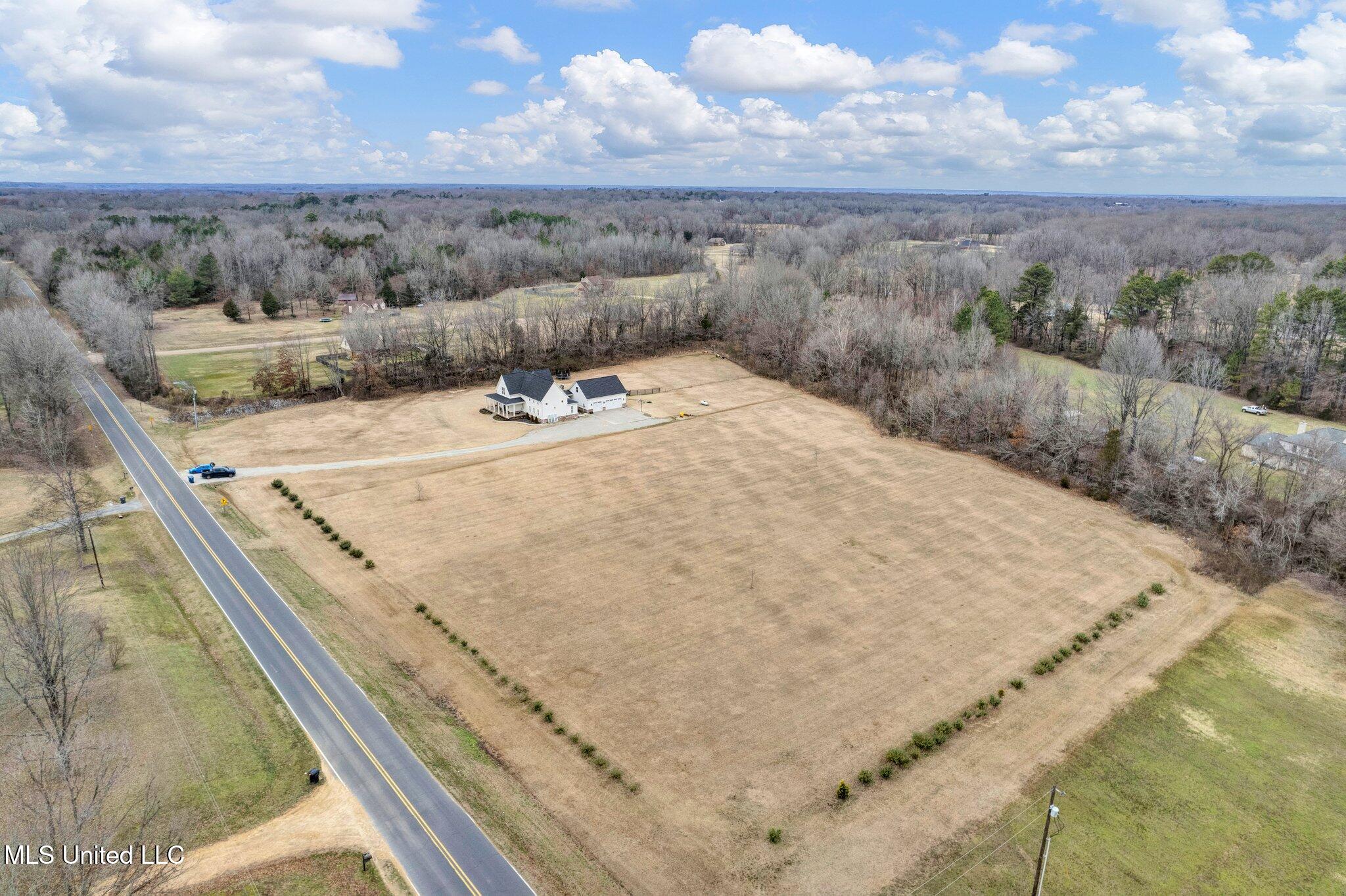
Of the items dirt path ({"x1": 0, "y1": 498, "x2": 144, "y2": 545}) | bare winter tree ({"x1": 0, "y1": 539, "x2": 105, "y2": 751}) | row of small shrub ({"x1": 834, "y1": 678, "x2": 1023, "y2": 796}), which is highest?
bare winter tree ({"x1": 0, "y1": 539, "x2": 105, "y2": 751})

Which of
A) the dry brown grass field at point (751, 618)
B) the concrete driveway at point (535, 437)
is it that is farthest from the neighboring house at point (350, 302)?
the concrete driveway at point (535, 437)

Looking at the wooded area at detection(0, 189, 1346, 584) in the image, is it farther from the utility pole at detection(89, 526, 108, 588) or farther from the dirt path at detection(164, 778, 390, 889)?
the dirt path at detection(164, 778, 390, 889)

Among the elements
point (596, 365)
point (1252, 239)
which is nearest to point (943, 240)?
point (1252, 239)

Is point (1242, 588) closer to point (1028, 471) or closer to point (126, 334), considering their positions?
point (1028, 471)

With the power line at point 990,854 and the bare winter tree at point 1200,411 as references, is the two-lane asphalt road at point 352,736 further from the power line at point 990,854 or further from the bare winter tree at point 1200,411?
the bare winter tree at point 1200,411

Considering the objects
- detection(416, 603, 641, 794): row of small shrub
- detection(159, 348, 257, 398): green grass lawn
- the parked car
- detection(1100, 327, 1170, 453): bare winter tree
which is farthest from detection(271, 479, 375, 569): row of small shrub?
detection(1100, 327, 1170, 453): bare winter tree

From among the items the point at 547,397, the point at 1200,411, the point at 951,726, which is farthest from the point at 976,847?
the point at 547,397

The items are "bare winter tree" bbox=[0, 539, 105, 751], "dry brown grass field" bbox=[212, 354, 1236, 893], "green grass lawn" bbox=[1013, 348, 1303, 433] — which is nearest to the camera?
"bare winter tree" bbox=[0, 539, 105, 751]
